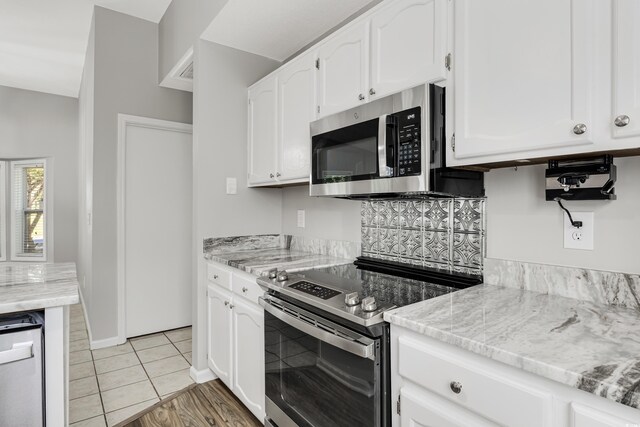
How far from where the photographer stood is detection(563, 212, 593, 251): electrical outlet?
125 cm

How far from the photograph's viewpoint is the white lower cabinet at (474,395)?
29.8 inches

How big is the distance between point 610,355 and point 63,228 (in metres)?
6.25

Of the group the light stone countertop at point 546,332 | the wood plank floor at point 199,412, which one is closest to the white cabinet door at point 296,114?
the light stone countertop at point 546,332

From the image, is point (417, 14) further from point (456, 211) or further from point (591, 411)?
point (591, 411)

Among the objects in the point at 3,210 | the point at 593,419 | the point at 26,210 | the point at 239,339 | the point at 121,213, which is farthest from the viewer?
the point at 26,210

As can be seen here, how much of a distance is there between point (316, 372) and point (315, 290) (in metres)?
0.32

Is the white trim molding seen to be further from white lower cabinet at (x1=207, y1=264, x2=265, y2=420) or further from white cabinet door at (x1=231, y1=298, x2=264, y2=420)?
white cabinet door at (x1=231, y1=298, x2=264, y2=420)

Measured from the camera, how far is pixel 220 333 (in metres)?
2.29

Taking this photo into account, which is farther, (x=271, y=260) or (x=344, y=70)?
(x=271, y=260)

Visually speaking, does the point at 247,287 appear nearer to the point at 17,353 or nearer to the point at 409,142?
the point at 17,353

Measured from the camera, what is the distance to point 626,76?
95 centimetres

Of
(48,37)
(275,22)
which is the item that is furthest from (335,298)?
(48,37)

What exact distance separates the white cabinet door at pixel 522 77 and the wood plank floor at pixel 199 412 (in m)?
1.82

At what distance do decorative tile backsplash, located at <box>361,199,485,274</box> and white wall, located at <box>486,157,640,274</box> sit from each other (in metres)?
0.08
